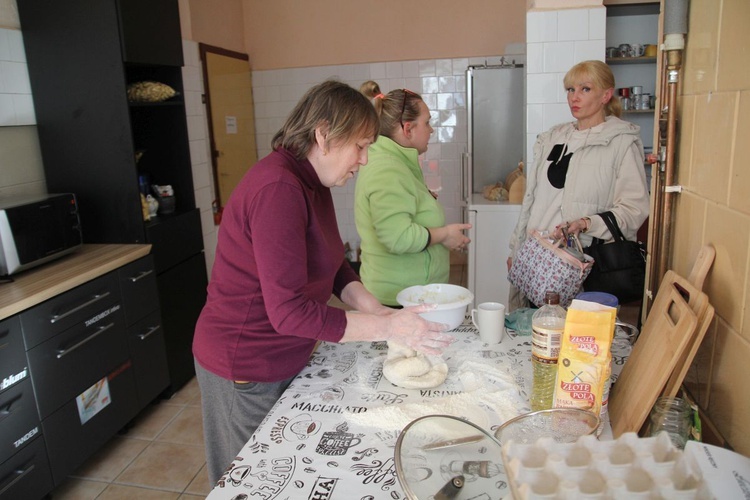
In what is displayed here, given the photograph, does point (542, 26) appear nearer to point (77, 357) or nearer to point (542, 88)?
point (542, 88)

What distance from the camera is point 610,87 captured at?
93.2 inches

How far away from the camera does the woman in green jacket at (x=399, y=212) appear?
2.04 meters

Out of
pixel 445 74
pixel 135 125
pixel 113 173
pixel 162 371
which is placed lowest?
pixel 162 371

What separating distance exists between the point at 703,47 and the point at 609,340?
2.03ft

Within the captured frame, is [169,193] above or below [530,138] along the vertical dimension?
below

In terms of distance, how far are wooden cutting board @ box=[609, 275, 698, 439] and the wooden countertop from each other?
2.00 m

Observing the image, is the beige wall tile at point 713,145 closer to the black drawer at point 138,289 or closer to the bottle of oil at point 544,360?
the bottle of oil at point 544,360

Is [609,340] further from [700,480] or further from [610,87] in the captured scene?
[610,87]

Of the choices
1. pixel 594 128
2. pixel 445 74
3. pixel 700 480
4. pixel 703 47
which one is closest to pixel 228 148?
pixel 445 74

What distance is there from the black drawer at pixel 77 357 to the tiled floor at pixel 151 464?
0.41 meters

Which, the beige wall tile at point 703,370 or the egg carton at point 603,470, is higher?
the egg carton at point 603,470

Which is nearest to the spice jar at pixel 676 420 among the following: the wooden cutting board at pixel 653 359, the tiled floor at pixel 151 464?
the wooden cutting board at pixel 653 359

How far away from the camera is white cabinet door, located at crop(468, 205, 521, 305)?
11.9ft

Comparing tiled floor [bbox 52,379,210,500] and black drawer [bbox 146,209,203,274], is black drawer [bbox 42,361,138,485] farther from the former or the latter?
black drawer [bbox 146,209,203,274]
